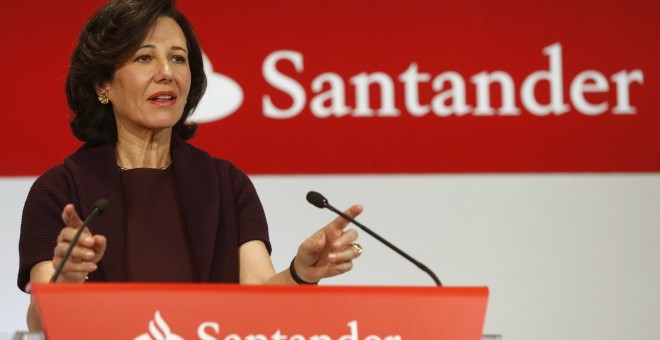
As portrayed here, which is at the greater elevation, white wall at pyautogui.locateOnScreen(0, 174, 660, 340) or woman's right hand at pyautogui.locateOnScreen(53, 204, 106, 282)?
woman's right hand at pyautogui.locateOnScreen(53, 204, 106, 282)

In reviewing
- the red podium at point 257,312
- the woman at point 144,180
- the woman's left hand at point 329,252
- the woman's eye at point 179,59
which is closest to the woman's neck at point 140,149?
the woman at point 144,180

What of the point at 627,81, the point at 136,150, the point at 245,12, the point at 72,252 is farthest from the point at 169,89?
the point at 627,81

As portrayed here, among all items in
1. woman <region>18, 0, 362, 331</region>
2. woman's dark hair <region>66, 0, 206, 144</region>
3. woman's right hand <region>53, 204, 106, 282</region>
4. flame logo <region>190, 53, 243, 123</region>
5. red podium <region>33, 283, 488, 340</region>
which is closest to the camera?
red podium <region>33, 283, 488, 340</region>

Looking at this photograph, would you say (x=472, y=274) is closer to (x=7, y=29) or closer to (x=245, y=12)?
(x=245, y=12)

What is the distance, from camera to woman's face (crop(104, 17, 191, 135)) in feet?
6.64

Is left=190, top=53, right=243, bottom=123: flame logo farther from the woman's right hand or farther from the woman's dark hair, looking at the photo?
the woman's right hand

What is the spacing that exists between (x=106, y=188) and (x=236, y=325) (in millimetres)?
732

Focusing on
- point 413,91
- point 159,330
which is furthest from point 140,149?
point 413,91

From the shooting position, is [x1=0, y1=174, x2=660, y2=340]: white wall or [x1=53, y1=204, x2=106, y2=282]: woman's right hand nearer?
[x1=53, y1=204, x2=106, y2=282]: woman's right hand

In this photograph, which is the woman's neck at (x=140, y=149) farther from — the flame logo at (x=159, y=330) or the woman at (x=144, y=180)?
the flame logo at (x=159, y=330)

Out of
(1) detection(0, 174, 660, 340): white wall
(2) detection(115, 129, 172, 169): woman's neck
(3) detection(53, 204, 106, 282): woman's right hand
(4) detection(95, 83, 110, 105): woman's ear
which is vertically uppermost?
(4) detection(95, 83, 110, 105): woman's ear

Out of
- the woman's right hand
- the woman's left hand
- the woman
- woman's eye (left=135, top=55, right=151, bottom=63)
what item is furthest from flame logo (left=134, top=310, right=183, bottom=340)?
woman's eye (left=135, top=55, right=151, bottom=63)

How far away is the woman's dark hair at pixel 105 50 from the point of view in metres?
2.04

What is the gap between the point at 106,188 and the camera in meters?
1.98
